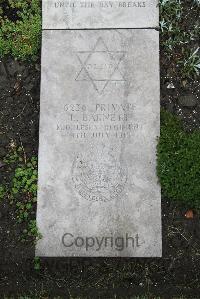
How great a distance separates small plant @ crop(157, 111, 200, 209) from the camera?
447 centimetres

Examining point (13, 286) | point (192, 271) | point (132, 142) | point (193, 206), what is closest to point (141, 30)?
point (132, 142)

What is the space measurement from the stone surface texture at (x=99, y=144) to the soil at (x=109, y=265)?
12 centimetres

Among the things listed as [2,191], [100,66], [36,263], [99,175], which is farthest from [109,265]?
[100,66]

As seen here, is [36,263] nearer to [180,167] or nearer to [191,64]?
[180,167]

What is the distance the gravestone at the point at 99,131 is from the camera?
177 inches

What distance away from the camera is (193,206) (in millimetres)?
4555

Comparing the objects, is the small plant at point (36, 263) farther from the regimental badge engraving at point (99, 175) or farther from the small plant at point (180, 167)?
the small plant at point (180, 167)

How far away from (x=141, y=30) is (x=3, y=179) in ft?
6.35

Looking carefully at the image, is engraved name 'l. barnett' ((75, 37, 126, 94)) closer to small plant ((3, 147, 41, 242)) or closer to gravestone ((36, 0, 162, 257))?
gravestone ((36, 0, 162, 257))

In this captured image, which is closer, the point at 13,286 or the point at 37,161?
the point at 13,286

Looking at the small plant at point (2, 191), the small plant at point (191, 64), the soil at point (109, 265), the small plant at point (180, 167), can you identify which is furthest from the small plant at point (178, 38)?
the small plant at point (2, 191)

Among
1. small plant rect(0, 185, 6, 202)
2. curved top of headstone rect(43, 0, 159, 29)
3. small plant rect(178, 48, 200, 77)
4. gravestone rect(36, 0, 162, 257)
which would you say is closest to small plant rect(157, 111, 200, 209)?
gravestone rect(36, 0, 162, 257)

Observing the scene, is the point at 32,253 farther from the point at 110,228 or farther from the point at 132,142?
the point at 132,142

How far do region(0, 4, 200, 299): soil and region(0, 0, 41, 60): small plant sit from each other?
0.73m
